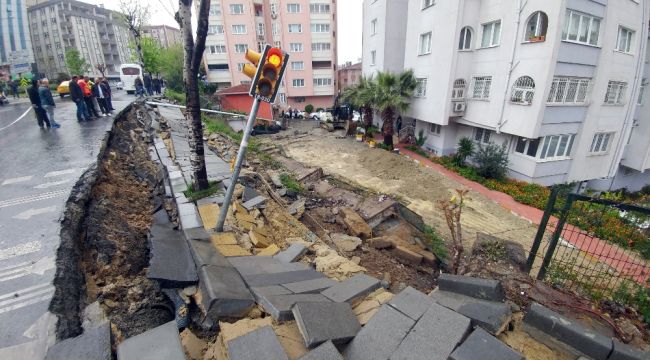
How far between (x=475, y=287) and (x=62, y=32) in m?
77.0

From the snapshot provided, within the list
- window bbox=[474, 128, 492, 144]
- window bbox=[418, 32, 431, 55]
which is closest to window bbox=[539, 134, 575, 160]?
window bbox=[474, 128, 492, 144]

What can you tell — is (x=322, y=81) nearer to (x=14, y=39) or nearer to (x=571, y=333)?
(x=571, y=333)

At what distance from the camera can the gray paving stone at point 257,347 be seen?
7.24ft

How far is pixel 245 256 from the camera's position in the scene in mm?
4266

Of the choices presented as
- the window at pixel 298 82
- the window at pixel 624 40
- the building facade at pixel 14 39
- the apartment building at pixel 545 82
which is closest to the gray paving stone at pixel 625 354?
the apartment building at pixel 545 82

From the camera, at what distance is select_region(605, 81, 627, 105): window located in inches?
559

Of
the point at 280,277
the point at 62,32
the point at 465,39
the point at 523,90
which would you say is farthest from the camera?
the point at 62,32

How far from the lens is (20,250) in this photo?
3686 mm

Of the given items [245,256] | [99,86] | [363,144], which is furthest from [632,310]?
[363,144]

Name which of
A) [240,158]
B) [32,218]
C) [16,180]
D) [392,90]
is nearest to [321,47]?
[392,90]

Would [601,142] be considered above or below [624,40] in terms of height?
below

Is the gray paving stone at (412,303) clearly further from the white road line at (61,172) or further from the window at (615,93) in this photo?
the window at (615,93)

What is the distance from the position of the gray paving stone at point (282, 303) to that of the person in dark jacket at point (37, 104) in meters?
11.9

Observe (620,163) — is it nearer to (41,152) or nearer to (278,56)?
(278,56)
